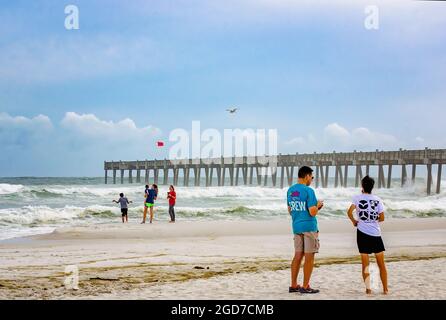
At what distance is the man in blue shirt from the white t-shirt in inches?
15.4

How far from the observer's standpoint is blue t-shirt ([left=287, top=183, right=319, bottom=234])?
608 centimetres

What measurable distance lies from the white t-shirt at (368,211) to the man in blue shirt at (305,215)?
0.39 metres

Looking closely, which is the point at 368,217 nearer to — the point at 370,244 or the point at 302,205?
the point at 370,244

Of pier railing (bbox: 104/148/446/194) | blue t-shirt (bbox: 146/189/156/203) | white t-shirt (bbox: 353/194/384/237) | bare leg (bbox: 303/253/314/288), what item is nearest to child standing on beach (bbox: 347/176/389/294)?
white t-shirt (bbox: 353/194/384/237)

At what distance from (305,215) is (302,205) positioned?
13 cm

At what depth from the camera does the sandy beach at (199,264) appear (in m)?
6.77

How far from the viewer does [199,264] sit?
368 inches

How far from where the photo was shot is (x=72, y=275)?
820 cm

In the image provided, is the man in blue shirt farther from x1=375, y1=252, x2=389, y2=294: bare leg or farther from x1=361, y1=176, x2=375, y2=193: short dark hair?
x1=375, y1=252, x2=389, y2=294: bare leg

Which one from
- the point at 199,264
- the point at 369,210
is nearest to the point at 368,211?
the point at 369,210
